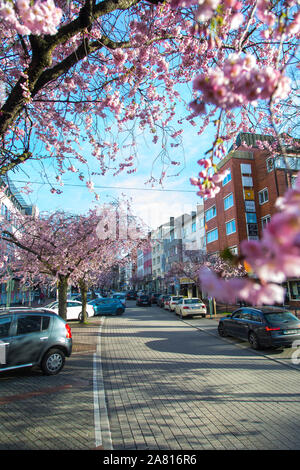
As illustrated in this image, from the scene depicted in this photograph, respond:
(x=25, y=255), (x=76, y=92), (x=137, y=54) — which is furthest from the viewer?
(x=25, y=255)

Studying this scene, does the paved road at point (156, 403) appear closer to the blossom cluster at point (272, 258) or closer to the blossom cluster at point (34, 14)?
the blossom cluster at point (272, 258)

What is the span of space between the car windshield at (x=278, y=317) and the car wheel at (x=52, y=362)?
6.68 m

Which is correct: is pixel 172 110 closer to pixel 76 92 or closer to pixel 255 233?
pixel 76 92

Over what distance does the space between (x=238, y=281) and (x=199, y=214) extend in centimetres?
4071

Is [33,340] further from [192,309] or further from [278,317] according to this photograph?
[192,309]

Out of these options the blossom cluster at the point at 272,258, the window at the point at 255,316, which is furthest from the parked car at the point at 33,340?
the blossom cluster at the point at 272,258

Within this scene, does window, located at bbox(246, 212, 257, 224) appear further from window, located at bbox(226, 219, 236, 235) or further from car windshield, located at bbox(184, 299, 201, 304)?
car windshield, located at bbox(184, 299, 201, 304)

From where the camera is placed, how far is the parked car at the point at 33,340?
7.14 m

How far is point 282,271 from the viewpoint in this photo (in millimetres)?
1119

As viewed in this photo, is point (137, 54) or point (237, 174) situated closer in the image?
point (137, 54)

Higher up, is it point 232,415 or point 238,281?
point 238,281

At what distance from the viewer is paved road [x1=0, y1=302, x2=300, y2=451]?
430 centimetres

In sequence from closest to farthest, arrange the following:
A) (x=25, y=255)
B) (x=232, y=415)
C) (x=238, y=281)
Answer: (x=238, y=281) → (x=232, y=415) → (x=25, y=255)

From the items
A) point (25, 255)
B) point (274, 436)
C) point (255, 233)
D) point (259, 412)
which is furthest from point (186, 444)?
point (255, 233)
